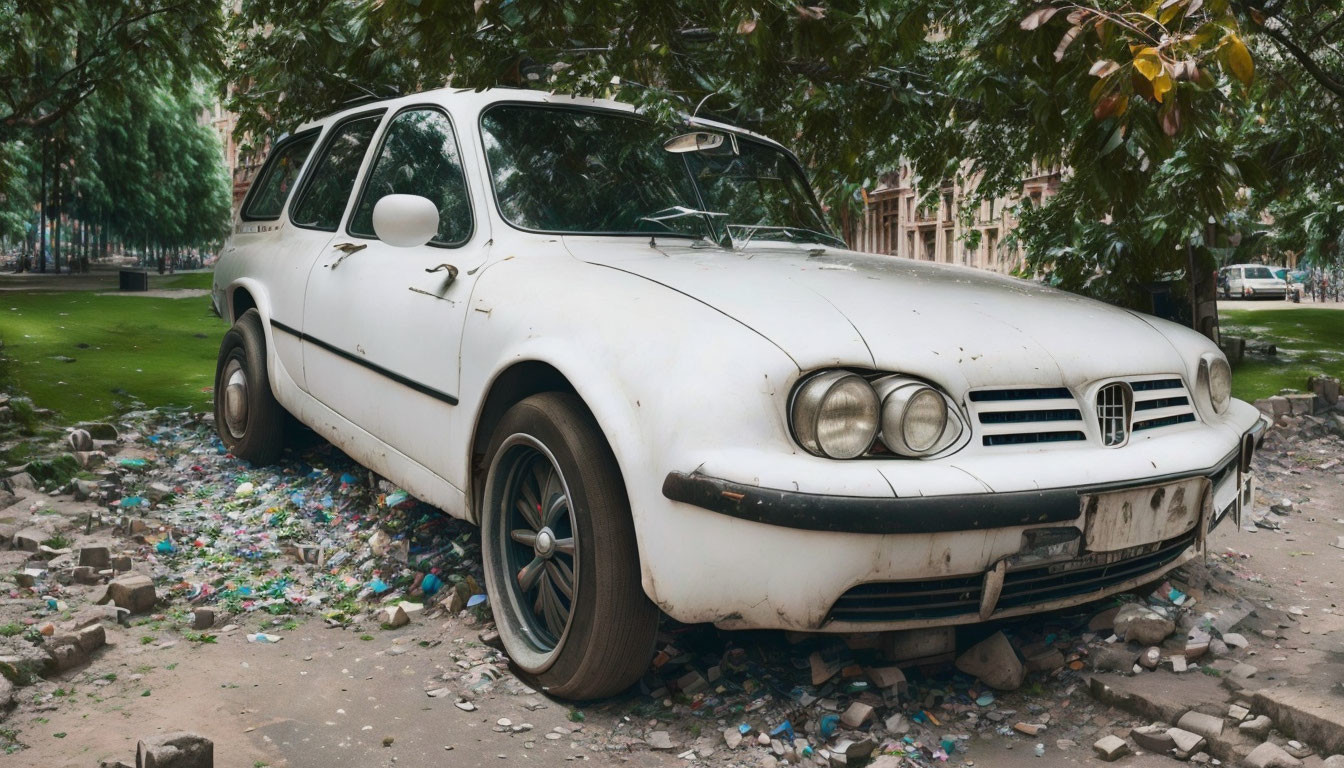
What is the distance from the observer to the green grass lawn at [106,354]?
8.27 meters

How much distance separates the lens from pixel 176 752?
2.73 m

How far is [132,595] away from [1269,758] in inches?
139

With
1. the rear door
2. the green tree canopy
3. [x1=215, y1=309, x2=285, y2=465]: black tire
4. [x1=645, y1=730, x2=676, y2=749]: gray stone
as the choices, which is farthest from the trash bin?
[x1=645, y1=730, x2=676, y2=749]: gray stone

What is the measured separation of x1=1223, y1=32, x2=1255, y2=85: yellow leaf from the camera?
9.34 feet

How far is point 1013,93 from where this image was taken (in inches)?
273

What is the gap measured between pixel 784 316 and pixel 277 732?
1.74 m

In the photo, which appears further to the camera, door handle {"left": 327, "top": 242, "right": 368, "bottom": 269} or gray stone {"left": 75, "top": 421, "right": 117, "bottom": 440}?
gray stone {"left": 75, "top": 421, "right": 117, "bottom": 440}

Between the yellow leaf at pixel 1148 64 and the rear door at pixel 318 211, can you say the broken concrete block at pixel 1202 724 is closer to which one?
the yellow leaf at pixel 1148 64

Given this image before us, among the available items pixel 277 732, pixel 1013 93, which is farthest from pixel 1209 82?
pixel 1013 93

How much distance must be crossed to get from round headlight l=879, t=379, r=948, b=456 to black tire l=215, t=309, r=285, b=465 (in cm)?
376

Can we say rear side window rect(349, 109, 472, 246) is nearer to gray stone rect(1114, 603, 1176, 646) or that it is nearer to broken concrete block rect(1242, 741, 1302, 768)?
gray stone rect(1114, 603, 1176, 646)

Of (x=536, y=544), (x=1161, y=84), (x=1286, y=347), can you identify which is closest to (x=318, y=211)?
(x=536, y=544)

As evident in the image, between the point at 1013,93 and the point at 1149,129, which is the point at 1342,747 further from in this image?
the point at 1013,93

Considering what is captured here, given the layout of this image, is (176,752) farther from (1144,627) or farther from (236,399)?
(236,399)
